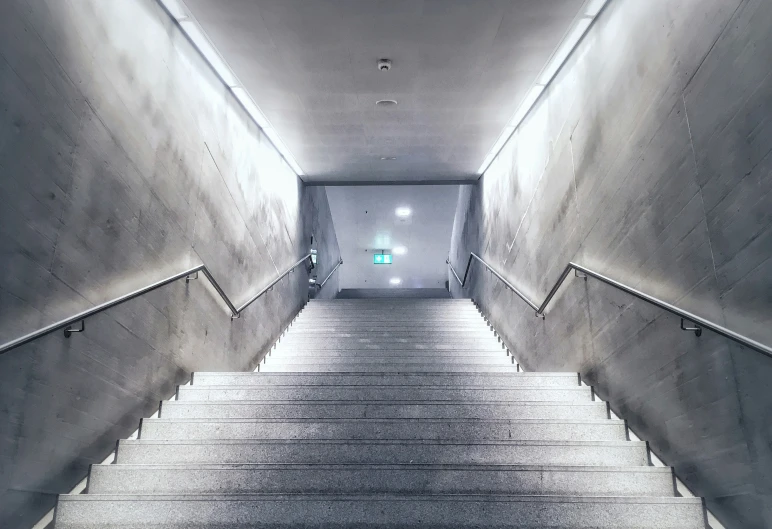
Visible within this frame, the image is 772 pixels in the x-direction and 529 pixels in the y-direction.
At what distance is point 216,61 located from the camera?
15.4 ft

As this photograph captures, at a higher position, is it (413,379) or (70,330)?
(70,330)

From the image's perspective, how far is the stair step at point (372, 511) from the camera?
2.42 metres

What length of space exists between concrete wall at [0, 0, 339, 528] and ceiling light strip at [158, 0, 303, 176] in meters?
0.09

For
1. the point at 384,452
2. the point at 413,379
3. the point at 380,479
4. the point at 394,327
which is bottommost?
the point at 380,479

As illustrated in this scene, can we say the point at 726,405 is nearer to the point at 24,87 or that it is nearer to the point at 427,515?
the point at 427,515

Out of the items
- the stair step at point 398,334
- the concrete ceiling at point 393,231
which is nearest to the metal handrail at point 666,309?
the stair step at point 398,334

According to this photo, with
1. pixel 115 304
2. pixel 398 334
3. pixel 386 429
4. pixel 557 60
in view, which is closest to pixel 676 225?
pixel 386 429

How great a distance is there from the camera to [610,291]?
3637 millimetres

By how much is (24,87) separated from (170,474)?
212 cm

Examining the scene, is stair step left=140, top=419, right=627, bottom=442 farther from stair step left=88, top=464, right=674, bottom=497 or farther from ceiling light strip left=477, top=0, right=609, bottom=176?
ceiling light strip left=477, top=0, right=609, bottom=176

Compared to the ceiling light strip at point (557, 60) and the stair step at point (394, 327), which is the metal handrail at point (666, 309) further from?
the stair step at point (394, 327)

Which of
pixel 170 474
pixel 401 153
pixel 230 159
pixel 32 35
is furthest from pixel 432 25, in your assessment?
pixel 170 474

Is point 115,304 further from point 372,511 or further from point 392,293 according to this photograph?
point 392,293

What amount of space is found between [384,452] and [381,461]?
62 mm
